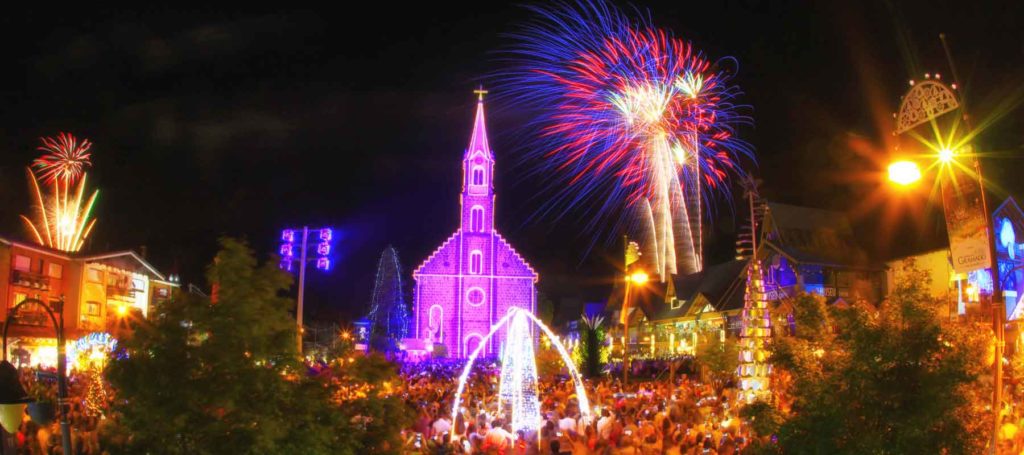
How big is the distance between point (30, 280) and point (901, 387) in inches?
1892

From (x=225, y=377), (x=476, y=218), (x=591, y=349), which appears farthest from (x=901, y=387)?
(x=476, y=218)

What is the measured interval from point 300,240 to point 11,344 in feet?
63.6

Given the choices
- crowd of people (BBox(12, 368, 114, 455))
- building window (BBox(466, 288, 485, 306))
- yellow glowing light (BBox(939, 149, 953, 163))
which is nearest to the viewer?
yellow glowing light (BBox(939, 149, 953, 163))

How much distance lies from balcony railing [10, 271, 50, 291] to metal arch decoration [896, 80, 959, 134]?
4591cm

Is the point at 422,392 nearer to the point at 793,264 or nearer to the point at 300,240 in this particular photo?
the point at 300,240

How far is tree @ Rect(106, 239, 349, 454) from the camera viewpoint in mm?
7180

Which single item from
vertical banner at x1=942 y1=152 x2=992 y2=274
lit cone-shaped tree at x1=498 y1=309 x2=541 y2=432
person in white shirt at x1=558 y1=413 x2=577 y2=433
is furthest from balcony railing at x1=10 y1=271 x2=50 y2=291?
vertical banner at x1=942 y1=152 x2=992 y2=274

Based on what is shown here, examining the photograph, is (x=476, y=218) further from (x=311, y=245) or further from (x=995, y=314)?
(x=995, y=314)

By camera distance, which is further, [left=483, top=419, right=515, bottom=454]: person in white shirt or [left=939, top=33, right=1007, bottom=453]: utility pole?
[left=483, top=419, right=515, bottom=454]: person in white shirt

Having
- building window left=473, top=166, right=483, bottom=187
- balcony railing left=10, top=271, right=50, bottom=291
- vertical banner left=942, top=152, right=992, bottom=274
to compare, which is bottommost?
vertical banner left=942, top=152, right=992, bottom=274

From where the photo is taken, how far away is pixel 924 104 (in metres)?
10.8

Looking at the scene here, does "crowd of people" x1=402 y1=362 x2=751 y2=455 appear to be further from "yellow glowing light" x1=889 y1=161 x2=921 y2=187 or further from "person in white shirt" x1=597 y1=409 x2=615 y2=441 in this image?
"yellow glowing light" x1=889 y1=161 x2=921 y2=187

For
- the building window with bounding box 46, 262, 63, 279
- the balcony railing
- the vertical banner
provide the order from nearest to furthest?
the vertical banner < the balcony railing < the building window with bounding box 46, 262, 63, 279

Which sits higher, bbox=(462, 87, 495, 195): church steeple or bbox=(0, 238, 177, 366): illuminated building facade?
bbox=(462, 87, 495, 195): church steeple
